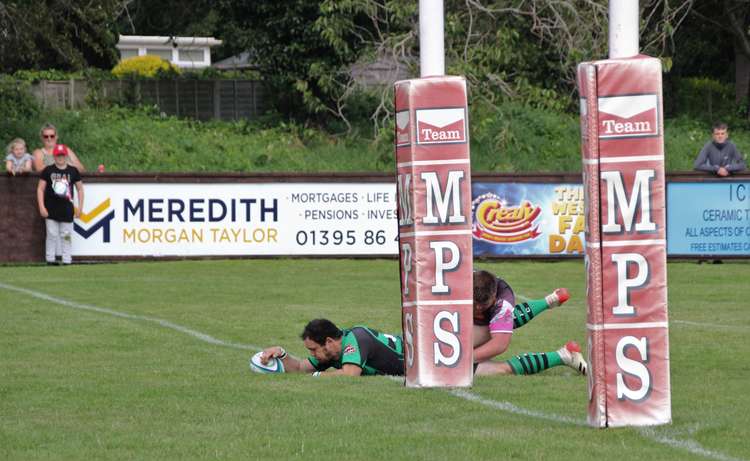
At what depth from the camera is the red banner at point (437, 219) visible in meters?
10.2

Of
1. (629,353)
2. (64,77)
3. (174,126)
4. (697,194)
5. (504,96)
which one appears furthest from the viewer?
(64,77)

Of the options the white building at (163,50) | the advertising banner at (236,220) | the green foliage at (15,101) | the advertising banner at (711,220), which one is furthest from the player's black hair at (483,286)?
the white building at (163,50)

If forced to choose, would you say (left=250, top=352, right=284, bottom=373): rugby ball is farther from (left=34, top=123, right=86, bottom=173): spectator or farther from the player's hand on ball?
(left=34, top=123, right=86, bottom=173): spectator

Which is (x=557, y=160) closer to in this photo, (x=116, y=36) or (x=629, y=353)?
(x=116, y=36)

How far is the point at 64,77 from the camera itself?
41281mm

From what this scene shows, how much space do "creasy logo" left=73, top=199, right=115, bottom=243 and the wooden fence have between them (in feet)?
48.3

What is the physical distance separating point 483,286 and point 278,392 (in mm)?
2300

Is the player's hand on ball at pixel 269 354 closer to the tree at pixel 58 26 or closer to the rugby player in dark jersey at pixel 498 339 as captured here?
the rugby player in dark jersey at pixel 498 339

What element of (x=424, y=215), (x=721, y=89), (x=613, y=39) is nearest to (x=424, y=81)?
(x=424, y=215)

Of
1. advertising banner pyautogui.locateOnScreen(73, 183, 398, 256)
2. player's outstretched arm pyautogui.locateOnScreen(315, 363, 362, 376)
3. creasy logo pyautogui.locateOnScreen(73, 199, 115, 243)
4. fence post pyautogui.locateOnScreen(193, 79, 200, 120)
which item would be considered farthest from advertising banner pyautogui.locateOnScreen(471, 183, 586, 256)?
fence post pyautogui.locateOnScreen(193, 79, 200, 120)

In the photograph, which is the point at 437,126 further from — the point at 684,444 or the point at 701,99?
the point at 701,99

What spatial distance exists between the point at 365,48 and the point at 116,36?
316 inches

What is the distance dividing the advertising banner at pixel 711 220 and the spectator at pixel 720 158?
261 mm

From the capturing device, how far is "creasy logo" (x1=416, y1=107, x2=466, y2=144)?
10.2 meters
